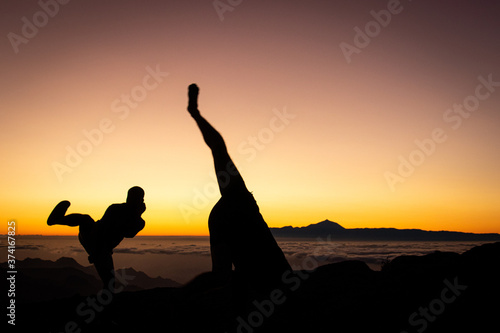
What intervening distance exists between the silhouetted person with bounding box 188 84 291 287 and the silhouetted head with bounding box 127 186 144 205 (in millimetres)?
2869

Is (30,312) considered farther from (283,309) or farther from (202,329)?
(283,309)

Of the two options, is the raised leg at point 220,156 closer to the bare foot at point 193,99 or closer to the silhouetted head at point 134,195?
the bare foot at point 193,99

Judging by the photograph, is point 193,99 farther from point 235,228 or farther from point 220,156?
point 235,228

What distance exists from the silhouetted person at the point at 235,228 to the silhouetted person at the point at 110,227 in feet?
9.60

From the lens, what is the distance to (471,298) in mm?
6566

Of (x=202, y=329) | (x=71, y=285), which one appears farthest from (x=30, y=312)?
(x=71, y=285)

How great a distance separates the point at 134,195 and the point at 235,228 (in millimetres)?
3144

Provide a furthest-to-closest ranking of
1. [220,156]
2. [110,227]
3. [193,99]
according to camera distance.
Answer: [110,227] → [193,99] → [220,156]

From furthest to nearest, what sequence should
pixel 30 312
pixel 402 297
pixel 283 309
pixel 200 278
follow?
pixel 30 312 < pixel 402 297 < pixel 283 309 < pixel 200 278

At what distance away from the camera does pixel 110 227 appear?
21.2ft

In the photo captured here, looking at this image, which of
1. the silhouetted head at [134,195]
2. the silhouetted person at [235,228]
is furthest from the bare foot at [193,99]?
the silhouetted head at [134,195]

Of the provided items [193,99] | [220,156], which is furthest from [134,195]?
[220,156]

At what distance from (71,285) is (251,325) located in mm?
82855

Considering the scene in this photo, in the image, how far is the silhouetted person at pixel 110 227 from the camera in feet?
21.1
